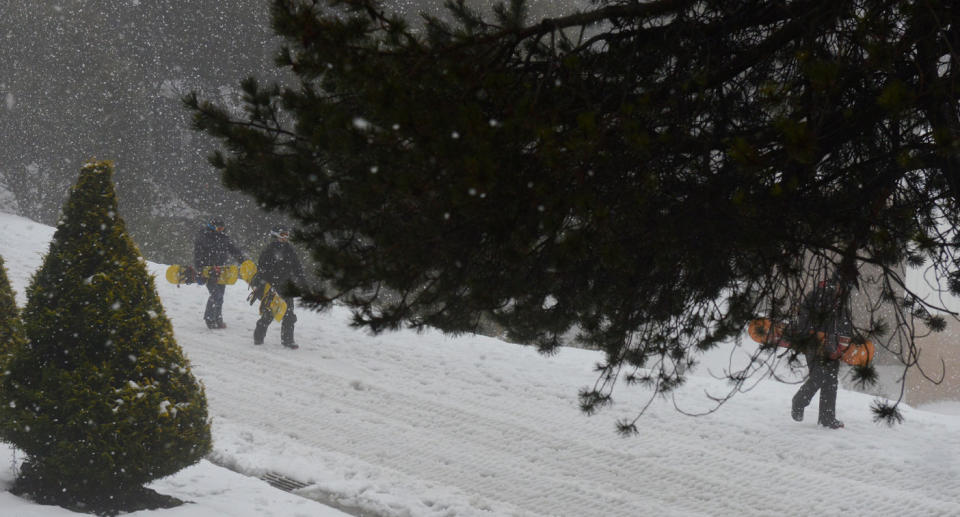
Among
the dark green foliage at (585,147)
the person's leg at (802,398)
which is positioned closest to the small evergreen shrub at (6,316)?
the dark green foliage at (585,147)

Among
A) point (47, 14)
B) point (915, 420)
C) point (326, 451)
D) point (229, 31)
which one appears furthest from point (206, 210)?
point (915, 420)

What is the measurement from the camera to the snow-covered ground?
762cm

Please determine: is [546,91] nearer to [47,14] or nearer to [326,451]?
[326,451]

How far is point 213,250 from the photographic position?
530 inches

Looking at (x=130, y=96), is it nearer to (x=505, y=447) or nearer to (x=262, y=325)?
(x=262, y=325)

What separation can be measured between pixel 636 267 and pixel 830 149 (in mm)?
1031

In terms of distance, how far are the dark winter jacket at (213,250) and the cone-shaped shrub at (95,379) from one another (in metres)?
7.24

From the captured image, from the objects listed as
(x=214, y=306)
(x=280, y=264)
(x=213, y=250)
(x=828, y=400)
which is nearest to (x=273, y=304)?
(x=280, y=264)

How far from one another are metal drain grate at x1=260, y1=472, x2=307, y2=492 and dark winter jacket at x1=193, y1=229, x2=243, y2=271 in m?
6.03

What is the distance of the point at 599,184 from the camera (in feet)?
11.1

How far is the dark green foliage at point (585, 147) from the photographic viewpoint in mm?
3152

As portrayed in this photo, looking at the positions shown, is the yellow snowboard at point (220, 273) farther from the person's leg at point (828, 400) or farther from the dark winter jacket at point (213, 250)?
the person's leg at point (828, 400)

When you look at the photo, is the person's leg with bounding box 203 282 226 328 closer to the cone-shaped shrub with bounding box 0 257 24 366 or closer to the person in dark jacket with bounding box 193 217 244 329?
the person in dark jacket with bounding box 193 217 244 329

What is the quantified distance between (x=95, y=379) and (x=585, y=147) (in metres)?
4.12
